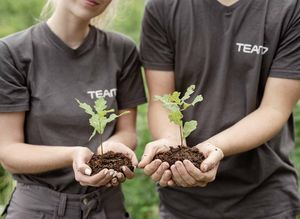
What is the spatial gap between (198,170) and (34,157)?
761 mm

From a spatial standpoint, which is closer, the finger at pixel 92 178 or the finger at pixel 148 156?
the finger at pixel 92 178

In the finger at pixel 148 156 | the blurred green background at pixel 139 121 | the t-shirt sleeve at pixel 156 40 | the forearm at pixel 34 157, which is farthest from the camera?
the blurred green background at pixel 139 121

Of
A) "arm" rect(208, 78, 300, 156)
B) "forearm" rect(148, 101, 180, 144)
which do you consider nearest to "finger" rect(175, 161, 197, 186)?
"arm" rect(208, 78, 300, 156)

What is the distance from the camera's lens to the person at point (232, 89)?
8.93 ft

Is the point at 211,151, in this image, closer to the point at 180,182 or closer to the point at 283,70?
the point at 180,182

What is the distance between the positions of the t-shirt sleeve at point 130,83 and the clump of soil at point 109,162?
1.48ft

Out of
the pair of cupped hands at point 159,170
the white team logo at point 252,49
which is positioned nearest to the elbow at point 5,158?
the pair of cupped hands at point 159,170

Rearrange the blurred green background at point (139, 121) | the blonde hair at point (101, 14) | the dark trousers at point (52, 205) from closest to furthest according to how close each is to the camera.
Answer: the dark trousers at point (52, 205)
the blonde hair at point (101, 14)
the blurred green background at point (139, 121)

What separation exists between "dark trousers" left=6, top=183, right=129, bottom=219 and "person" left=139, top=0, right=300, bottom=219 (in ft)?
1.31

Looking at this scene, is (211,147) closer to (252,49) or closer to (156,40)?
(252,49)

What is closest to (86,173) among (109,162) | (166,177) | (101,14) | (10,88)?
(109,162)

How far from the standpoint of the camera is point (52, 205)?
2.72 m

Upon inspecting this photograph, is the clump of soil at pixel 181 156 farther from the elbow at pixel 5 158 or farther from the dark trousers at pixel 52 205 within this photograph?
the elbow at pixel 5 158

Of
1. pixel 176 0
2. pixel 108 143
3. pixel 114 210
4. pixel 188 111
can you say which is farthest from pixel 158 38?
pixel 114 210
